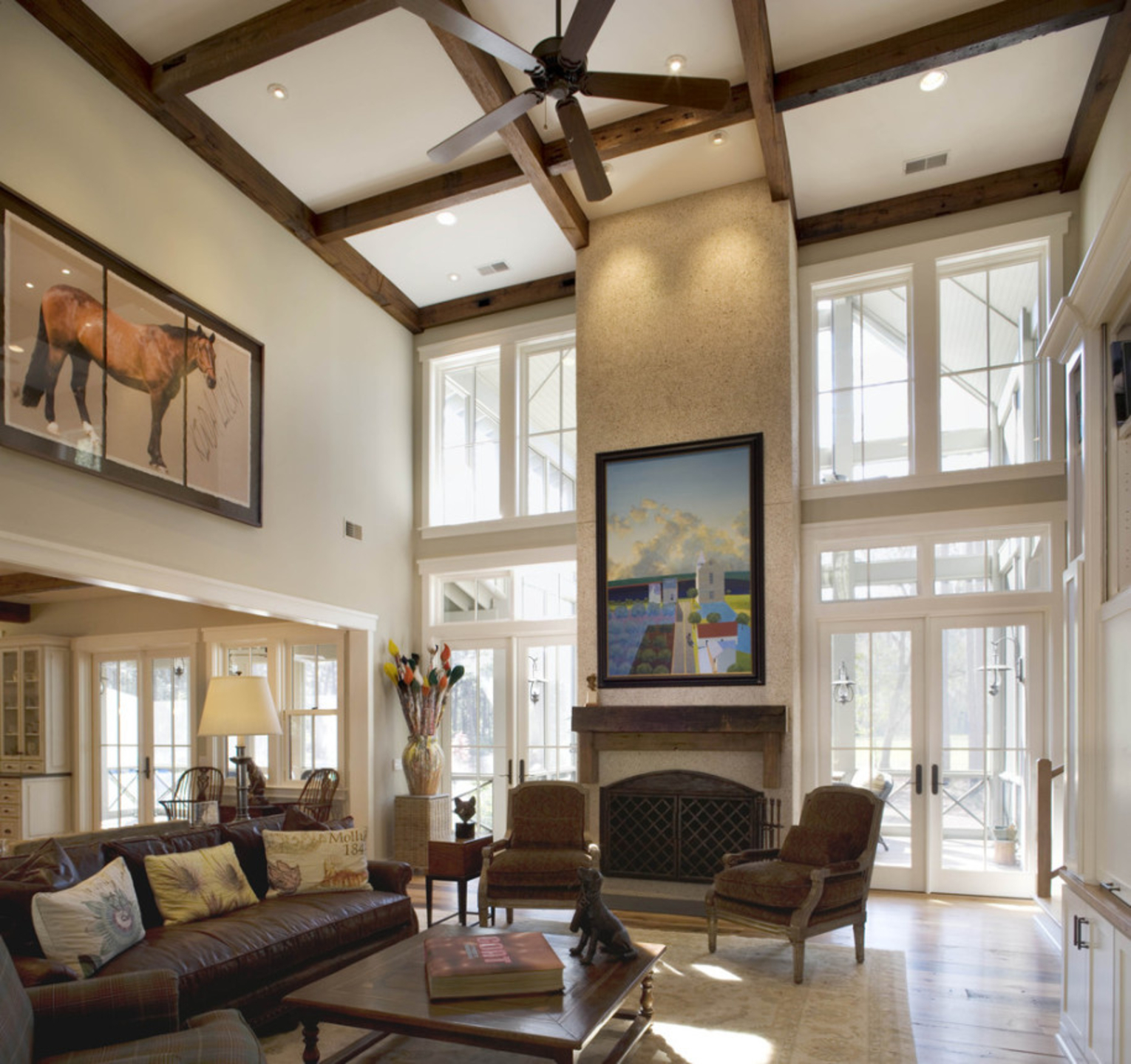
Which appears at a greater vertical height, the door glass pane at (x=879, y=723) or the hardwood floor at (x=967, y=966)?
the door glass pane at (x=879, y=723)

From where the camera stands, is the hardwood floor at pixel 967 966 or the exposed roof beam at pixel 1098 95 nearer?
the hardwood floor at pixel 967 966

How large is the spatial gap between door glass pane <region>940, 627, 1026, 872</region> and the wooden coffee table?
12.1 ft

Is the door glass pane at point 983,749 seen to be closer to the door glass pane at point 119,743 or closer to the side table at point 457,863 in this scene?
the side table at point 457,863

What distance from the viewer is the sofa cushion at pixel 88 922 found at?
126 inches

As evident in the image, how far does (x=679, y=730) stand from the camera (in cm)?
614

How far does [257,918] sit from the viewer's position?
3957mm

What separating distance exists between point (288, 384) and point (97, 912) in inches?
166

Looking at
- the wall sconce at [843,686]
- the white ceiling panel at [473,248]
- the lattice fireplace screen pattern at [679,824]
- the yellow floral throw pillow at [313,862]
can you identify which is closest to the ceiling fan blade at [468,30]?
the white ceiling panel at [473,248]

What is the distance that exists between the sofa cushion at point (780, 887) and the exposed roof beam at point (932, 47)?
181 inches

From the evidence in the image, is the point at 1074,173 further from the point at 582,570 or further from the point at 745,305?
the point at 582,570

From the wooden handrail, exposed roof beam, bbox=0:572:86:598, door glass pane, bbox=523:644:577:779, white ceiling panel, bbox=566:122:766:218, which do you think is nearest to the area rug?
the wooden handrail

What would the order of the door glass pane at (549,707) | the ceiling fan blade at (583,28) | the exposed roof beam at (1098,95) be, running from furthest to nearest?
the door glass pane at (549,707) → the exposed roof beam at (1098,95) → the ceiling fan blade at (583,28)

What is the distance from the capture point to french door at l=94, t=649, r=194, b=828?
8523mm

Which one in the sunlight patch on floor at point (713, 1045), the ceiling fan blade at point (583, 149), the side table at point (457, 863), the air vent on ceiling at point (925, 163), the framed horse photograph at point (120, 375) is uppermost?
the air vent on ceiling at point (925, 163)
